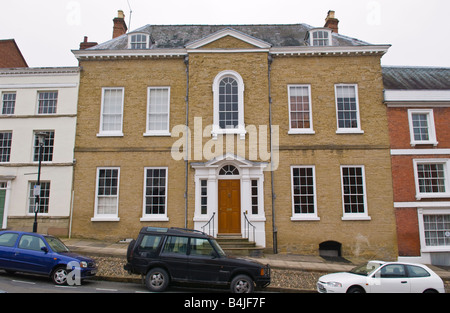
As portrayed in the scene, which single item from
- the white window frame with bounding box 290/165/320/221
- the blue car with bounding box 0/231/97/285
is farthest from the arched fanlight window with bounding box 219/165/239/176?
the blue car with bounding box 0/231/97/285

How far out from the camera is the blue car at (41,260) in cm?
952

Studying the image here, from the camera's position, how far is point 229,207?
51.6 feet

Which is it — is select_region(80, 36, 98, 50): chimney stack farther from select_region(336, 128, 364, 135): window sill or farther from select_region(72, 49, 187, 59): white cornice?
select_region(336, 128, 364, 135): window sill

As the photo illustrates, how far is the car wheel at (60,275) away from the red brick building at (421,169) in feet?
47.0

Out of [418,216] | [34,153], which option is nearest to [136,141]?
[34,153]

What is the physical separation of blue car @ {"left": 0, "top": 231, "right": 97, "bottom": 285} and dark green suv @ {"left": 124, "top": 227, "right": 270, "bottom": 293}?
1525 millimetres

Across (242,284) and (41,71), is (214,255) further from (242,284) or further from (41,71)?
(41,71)

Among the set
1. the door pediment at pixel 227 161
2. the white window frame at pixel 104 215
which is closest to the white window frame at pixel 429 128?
the door pediment at pixel 227 161

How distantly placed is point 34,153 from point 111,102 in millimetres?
4880

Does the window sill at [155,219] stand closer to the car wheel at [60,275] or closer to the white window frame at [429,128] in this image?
the car wheel at [60,275]

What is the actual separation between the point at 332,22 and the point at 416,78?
20.5ft

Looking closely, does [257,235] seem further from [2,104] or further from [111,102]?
[2,104]

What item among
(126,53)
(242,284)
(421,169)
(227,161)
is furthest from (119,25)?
(421,169)

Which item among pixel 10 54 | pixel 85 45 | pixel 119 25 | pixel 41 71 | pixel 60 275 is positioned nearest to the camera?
pixel 60 275
